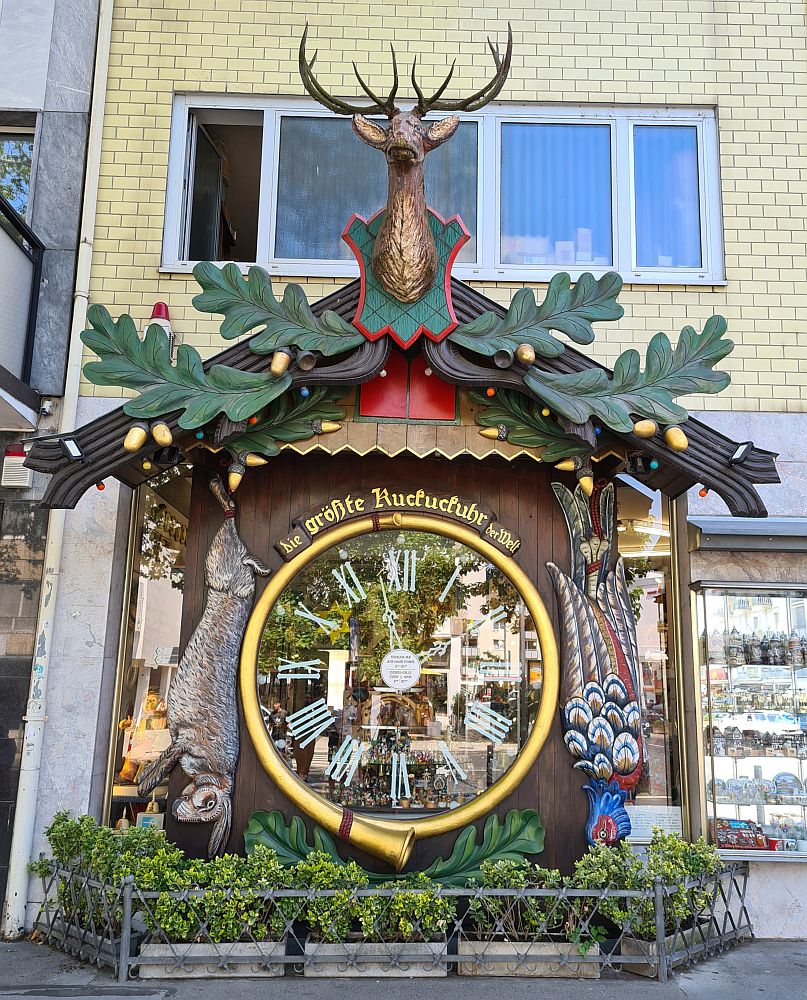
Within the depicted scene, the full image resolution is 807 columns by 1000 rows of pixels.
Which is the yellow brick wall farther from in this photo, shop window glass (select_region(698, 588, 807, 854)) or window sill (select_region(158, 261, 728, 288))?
shop window glass (select_region(698, 588, 807, 854))

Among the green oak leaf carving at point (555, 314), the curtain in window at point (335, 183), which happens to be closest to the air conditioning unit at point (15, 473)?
the curtain in window at point (335, 183)

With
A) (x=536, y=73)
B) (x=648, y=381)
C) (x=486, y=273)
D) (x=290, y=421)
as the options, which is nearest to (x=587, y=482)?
(x=648, y=381)

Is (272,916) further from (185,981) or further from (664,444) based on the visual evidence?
(664,444)

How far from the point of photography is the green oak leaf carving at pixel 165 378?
5.85 m

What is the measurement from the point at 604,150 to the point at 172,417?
15.6 ft

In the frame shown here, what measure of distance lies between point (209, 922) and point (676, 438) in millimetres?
4071

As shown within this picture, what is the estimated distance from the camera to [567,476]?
682 cm

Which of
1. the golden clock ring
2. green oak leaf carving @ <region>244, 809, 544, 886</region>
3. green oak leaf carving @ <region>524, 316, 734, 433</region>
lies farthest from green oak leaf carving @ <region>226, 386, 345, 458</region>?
green oak leaf carving @ <region>244, 809, 544, 886</region>

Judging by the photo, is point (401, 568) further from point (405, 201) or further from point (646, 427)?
point (405, 201)

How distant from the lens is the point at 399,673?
21.8 feet

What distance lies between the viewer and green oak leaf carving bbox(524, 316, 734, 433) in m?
5.81

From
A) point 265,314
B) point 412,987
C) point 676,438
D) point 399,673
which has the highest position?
point 265,314

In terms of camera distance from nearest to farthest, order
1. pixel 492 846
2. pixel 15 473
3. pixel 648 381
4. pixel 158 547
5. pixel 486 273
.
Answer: pixel 648 381
pixel 492 846
pixel 15 473
pixel 158 547
pixel 486 273

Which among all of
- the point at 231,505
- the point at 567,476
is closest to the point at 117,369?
the point at 231,505
